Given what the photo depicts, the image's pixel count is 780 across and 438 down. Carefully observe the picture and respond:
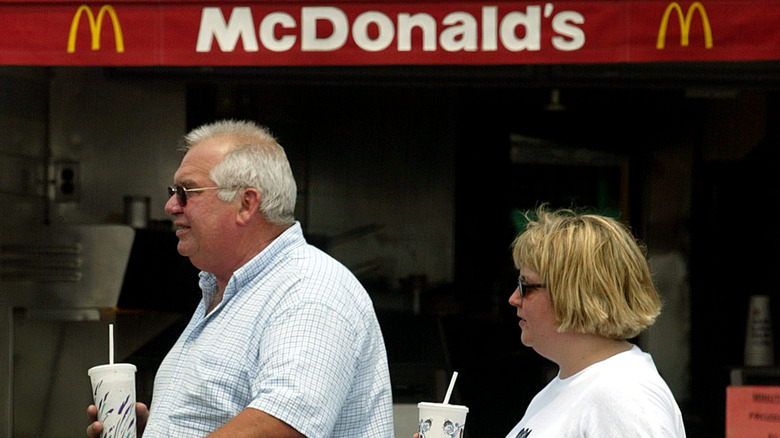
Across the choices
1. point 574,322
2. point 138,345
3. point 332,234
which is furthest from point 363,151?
point 574,322

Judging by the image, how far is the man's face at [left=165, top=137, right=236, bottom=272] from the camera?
2.82 metres

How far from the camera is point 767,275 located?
5.31 m

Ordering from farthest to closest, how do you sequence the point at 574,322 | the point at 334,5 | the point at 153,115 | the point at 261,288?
the point at 153,115
the point at 334,5
the point at 261,288
the point at 574,322

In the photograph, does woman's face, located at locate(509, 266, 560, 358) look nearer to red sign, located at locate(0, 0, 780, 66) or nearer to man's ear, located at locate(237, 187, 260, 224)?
man's ear, located at locate(237, 187, 260, 224)

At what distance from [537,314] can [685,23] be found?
2421mm

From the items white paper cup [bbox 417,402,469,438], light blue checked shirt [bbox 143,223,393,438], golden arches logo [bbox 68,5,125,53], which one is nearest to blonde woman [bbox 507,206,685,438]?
white paper cup [bbox 417,402,469,438]

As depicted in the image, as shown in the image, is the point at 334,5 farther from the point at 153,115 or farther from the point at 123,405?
the point at 123,405

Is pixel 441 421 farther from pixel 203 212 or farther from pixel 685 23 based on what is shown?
pixel 685 23

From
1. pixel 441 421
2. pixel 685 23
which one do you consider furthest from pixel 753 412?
pixel 441 421

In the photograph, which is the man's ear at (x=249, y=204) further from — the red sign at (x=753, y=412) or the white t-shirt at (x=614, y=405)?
the red sign at (x=753, y=412)

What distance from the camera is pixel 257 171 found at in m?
2.82

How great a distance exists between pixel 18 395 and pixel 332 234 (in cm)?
184

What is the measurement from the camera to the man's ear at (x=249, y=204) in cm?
281

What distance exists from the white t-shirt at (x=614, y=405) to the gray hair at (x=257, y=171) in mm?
925
